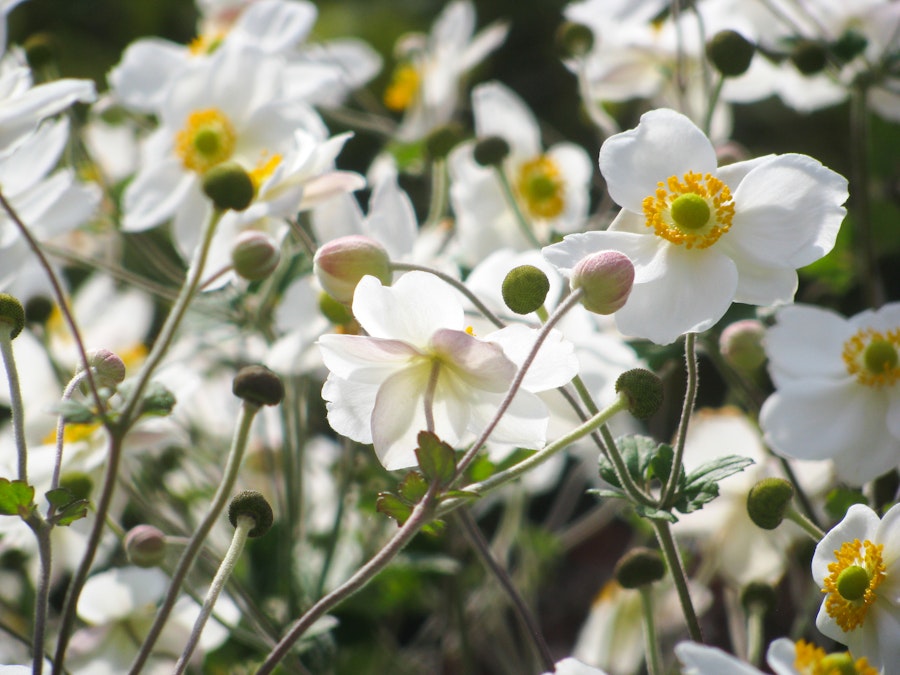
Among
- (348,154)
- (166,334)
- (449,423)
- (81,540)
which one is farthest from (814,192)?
(348,154)

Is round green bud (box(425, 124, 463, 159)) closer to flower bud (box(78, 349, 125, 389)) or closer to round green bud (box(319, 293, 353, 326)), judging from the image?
round green bud (box(319, 293, 353, 326))

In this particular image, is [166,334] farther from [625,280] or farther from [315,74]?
[315,74]

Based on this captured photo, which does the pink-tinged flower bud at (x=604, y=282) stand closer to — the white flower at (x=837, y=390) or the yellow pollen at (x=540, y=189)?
the white flower at (x=837, y=390)

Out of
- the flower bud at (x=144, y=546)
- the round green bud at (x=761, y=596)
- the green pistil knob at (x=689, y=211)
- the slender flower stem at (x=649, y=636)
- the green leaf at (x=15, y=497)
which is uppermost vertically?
the green pistil knob at (x=689, y=211)

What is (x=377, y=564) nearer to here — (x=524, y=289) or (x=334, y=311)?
(x=524, y=289)

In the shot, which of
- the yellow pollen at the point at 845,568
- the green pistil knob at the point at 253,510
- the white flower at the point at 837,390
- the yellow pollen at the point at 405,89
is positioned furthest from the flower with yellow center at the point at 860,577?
the yellow pollen at the point at 405,89

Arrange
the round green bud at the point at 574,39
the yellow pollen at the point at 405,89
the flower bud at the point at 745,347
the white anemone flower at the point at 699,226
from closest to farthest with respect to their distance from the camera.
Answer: the white anemone flower at the point at 699,226
the flower bud at the point at 745,347
the round green bud at the point at 574,39
the yellow pollen at the point at 405,89

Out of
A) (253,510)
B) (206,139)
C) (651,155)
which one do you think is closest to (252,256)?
(253,510)
